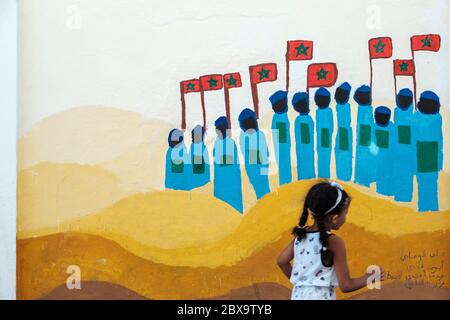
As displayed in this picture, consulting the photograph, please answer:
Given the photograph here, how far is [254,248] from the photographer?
6312mm

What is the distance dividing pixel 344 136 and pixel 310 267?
1.14 metres

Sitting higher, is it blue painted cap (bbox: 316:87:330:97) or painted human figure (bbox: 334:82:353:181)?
blue painted cap (bbox: 316:87:330:97)

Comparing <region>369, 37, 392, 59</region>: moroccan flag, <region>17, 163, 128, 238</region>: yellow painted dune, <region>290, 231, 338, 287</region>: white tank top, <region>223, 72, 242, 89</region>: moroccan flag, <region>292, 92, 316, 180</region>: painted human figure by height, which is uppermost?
<region>369, 37, 392, 59</region>: moroccan flag

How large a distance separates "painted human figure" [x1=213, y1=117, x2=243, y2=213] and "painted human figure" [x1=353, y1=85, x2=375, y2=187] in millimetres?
981

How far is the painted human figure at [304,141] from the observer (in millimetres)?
6293

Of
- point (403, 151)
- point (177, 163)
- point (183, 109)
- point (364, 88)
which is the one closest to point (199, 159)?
point (177, 163)

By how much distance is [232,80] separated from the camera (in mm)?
6332

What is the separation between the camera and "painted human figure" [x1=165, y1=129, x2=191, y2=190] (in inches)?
249

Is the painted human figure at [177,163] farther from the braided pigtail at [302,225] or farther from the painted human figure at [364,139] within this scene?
the painted human figure at [364,139]

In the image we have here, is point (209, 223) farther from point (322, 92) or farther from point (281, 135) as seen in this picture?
point (322, 92)

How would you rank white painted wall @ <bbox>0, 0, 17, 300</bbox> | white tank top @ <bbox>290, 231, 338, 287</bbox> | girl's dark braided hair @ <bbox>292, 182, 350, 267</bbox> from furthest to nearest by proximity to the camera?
white painted wall @ <bbox>0, 0, 17, 300</bbox>
girl's dark braided hair @ <bbox>292, 182, 350, 267</bbox>
white tank top @ <bbox>290, 231, 338, 287</bbox>

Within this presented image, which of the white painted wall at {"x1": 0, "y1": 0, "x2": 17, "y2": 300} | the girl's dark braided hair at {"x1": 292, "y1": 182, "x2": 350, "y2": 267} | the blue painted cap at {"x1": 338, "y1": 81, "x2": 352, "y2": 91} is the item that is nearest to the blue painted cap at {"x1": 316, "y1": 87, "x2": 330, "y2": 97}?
the blue painted cap at {"x1": 338, "y1": 81, "x2": 352, "y2": 91}

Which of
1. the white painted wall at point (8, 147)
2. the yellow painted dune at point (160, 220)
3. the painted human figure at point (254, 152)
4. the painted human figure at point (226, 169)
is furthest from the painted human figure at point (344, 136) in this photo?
the white painted wall at point (8, 147)

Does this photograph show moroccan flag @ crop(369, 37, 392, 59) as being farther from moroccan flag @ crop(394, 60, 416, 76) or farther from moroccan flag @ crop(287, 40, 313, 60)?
moroccan flag @ crop(287, 40, 313, 60)
